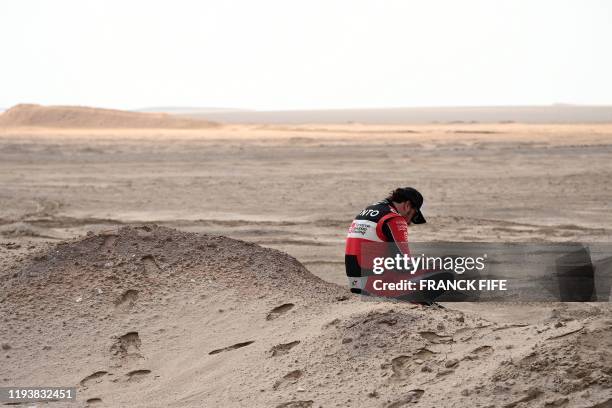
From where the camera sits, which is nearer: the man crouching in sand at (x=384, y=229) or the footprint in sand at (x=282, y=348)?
the footprint in sand at (x=282, y=348)

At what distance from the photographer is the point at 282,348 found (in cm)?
601

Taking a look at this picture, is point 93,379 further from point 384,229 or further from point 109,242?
point 384,229

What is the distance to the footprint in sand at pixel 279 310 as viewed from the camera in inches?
265

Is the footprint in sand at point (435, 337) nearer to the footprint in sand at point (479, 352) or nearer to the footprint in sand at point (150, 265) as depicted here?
the footprint in sand at point (479, 352)

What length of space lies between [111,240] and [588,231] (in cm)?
783

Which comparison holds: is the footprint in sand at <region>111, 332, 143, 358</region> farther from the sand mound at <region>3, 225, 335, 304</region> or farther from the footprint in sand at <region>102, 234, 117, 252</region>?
the footprint in sand at <region>102, 234, 117, 252</region>

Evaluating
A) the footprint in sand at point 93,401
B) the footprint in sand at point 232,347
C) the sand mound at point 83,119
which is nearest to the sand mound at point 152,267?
the footprint in sand at point 232,347

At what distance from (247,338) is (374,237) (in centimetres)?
119

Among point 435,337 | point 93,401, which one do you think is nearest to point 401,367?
point 435,337

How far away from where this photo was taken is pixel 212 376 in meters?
5.94

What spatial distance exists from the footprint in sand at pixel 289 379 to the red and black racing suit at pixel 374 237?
134cm

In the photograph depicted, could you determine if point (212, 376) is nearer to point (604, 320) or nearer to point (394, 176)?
point (604, 320)

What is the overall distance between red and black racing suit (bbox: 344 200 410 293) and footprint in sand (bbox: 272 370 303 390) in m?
1.34

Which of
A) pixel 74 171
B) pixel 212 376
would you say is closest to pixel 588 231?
pixel 212 376
